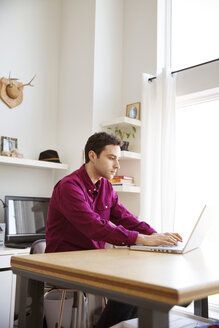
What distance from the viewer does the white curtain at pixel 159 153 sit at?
130 inches

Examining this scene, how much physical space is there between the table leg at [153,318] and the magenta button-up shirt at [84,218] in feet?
2.41

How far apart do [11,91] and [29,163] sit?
2.56 feet

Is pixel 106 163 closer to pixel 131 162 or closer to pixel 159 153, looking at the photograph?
pixel 159 153

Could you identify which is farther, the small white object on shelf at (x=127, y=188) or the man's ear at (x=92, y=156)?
the small white object on shelf at (x=127, y=188)

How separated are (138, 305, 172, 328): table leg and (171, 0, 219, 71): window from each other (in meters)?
3.09

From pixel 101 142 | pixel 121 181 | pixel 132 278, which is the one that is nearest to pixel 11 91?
pixel 121 181

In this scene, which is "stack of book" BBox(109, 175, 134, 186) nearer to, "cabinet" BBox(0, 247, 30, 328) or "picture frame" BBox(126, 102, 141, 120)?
"picture frame" BBox(126, 102, 141, 120)

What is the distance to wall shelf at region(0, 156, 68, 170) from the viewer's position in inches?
133

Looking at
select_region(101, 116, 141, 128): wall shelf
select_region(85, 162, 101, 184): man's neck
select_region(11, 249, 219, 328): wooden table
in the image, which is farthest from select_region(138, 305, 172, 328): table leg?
select_region(101, 116, 141, 128): wall shelf

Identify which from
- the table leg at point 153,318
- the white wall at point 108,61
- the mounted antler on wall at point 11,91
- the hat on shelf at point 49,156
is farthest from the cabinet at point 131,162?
the table leg at point 153,318

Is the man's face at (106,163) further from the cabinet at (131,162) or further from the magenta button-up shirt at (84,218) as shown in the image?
the cabinet at (131,162)

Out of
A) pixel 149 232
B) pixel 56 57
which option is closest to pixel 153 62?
pixel 56 57

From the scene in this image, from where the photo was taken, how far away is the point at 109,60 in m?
4.08

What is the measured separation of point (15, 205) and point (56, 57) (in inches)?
76.3
